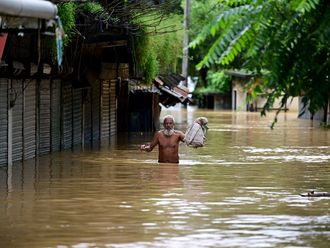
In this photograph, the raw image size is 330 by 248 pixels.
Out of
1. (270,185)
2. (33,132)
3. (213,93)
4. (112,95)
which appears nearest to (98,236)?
(270,185)

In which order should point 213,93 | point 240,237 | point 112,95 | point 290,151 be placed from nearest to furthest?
1. point 240,237
2. point 290,151
3. point 112,95
4. point 213,93

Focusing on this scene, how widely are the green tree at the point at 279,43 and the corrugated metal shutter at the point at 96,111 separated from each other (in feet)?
82.8

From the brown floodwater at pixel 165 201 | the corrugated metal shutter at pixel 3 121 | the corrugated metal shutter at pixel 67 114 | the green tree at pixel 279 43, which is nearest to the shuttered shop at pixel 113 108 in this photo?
the corrugated metal shutter at pixel 67 114

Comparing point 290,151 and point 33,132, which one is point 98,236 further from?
point 290,151

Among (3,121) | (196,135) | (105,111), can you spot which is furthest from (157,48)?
(196,135)

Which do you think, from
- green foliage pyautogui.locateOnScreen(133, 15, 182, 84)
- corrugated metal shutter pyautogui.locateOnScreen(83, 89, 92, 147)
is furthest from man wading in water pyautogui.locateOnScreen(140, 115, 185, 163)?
corrugated metal shutter pyautogui.locateOnScreen(83, 89, 92, 147)

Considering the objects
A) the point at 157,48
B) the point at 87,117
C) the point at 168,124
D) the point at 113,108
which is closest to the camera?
the point at 168,124

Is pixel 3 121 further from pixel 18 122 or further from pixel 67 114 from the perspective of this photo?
pixel 67 114

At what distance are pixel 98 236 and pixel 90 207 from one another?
3.06 metres

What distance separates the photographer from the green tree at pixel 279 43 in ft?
28.0

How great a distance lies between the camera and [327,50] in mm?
8734

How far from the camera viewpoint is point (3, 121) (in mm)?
23297

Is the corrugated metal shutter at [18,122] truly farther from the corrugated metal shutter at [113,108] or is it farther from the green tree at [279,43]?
the green tree at [279,43]

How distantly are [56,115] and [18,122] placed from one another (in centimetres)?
411
